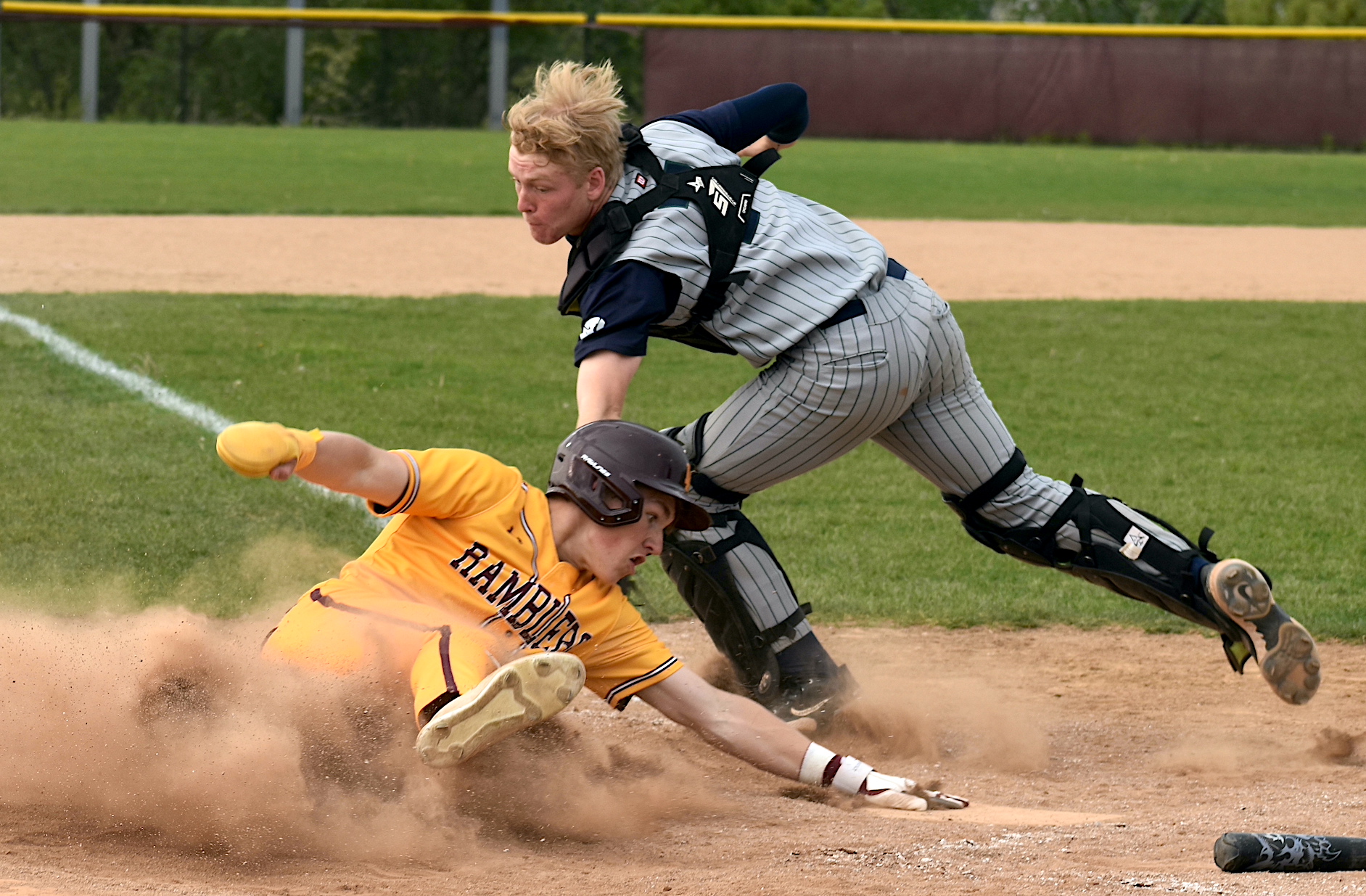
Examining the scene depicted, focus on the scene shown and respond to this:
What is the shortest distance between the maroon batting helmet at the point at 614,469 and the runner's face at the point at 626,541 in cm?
4

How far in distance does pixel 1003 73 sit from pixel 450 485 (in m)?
25.9

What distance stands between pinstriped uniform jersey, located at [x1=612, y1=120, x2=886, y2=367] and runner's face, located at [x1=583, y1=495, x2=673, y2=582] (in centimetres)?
45

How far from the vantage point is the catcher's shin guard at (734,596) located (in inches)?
Result: 163

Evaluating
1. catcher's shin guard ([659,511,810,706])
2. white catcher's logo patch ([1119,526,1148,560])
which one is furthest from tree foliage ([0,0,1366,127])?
white catcher's logo patch ([1119,526,1148,560])

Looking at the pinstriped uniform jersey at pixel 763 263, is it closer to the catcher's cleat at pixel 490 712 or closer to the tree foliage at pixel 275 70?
the catcher's cleat at pixel 490 712

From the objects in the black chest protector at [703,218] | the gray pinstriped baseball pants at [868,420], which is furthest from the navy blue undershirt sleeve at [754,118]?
the gray pinstriped baseball pants at [868,420]

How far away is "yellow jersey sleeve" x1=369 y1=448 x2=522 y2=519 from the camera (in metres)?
3.27

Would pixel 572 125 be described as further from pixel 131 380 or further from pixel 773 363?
pixel 131 380

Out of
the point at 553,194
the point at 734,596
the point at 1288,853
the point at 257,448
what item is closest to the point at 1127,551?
Result: the point at 734,596

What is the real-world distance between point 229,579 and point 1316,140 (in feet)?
85.0

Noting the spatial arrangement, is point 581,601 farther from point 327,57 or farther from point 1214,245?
point 327,57

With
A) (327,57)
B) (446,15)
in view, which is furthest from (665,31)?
(327,57)

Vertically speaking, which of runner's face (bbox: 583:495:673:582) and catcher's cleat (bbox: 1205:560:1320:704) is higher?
runner's face (bbox: 583:495:673:582)

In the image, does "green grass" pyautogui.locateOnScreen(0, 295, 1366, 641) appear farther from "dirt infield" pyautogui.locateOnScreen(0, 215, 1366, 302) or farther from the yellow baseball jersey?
the yellow baseball jersey
